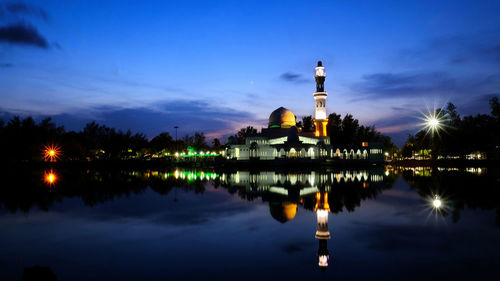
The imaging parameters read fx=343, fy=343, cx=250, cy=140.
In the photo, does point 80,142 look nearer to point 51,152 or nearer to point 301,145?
point 51,152

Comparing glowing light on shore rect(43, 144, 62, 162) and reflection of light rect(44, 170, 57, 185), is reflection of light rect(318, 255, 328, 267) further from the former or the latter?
glowing light on shore rect(43, 144, 62, 162)

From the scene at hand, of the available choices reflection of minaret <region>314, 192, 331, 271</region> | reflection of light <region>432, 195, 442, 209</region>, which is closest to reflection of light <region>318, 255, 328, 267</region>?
reflection of minaret <region>314, 192, 331, 271</region>

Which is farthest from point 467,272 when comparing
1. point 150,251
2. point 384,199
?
point 384,199

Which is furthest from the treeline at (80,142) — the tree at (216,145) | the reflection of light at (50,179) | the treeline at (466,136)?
the treeline at (466,136)

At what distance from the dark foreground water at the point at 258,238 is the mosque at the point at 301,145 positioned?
4602 centimetres

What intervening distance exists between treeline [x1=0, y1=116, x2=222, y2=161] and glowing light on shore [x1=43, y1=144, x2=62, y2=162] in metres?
0.80

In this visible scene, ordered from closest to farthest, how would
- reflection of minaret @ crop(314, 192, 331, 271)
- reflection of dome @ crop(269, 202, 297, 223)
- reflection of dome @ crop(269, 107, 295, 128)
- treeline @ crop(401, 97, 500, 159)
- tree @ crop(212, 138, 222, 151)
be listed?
reflection of minaret @ crop(314, 192, 331, 271)
reflection of dome @ crop(269, 202, 297, 223)
treeline @ crop(401, 97, 500, 159)
reflection of dome @ crop(269, 107, 295, 128)
tree @ crop(212, 138, 222, 151)

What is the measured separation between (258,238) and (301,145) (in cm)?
5357

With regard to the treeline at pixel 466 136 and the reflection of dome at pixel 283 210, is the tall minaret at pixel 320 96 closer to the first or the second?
the treeline at pixel 466 136

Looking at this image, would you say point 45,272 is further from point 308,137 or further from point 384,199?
point 308,137

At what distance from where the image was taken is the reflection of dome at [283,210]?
14.3 m

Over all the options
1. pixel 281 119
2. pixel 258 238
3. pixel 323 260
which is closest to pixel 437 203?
pixel 258 238

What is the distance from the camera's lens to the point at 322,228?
40.3 feet

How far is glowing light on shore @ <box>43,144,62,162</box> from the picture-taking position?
75.7 meters
